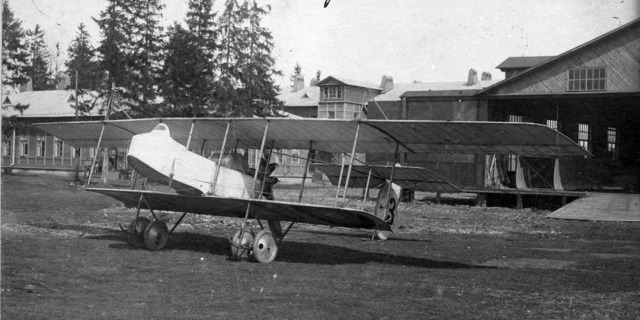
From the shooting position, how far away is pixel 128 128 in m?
13.6

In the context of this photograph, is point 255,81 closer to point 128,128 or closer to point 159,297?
point 128,128

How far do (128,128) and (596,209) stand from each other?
1649 cm

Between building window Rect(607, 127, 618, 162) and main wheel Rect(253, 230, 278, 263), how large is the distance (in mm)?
29237

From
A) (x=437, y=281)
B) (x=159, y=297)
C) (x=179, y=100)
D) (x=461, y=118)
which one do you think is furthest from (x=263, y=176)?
(x=179, y=100)

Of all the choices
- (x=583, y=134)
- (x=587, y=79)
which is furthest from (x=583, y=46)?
(x=583, y=134)

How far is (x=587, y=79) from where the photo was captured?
2723cm

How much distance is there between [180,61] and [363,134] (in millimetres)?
31879

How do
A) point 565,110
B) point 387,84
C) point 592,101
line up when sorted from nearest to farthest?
point 592,101 → point 565,110 → point 387,84

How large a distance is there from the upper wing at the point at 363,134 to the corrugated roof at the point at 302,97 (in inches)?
2389

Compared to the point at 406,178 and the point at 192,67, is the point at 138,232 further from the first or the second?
the point at 192,67

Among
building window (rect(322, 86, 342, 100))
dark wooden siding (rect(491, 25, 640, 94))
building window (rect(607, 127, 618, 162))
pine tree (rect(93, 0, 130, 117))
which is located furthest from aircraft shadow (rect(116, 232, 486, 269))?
building window (rect(322, 86, 342, 100))

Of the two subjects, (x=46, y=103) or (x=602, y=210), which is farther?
(x=46, y=103)

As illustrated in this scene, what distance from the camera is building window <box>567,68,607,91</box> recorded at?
2694 centimetres

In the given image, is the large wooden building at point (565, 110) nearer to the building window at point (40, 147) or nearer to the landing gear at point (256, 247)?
the landing gear at point (256, 247)
